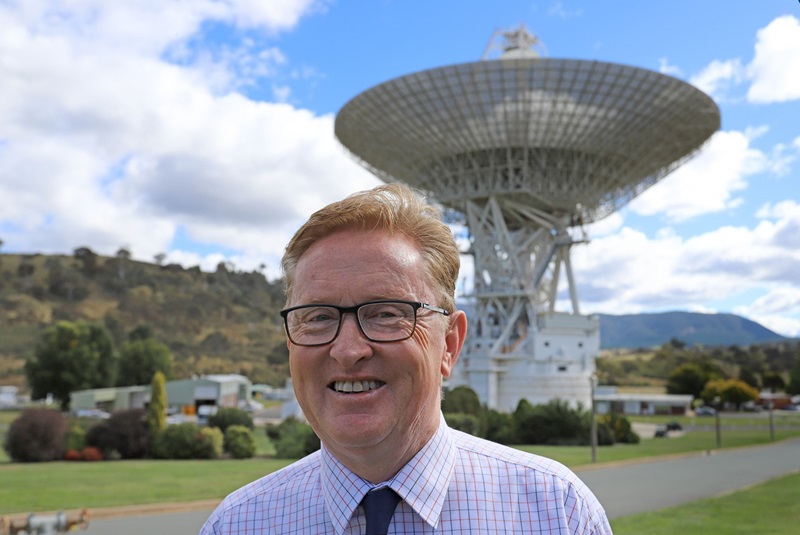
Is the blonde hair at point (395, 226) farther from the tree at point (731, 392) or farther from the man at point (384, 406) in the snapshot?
the tree at point (731, 392)

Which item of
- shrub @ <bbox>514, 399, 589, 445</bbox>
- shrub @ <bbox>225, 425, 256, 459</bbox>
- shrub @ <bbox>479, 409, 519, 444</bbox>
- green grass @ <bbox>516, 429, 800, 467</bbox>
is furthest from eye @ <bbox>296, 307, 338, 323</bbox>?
shrub @ <bbox>514, 399, 589, 445</bbox>

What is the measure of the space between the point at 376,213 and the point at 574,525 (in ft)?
3.30

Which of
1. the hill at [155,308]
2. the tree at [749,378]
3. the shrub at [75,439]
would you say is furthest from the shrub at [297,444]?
the tree at [749,378]

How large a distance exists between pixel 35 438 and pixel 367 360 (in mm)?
26364

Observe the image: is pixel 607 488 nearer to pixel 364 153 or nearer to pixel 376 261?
pixel 376 261

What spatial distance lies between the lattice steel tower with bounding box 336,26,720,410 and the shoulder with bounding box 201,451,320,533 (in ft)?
109

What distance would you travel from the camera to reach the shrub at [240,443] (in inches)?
1002

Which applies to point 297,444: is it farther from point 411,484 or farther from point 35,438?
point 411,484

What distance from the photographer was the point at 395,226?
6.57 feet

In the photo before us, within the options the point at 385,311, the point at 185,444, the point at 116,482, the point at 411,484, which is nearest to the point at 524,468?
the point at 411,484

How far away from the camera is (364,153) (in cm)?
4131

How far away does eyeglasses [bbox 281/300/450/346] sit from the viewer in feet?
6.35

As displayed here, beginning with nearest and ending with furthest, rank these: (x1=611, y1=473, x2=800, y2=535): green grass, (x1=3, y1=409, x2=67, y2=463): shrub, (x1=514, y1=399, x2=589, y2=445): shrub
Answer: (x1=611, y1=473, x2=800, y2=535): green grass
(x1=3, y1=409, x2=67, y2=463): shrub
(x1=514, y1=399, x2=589, y2=445): shrub

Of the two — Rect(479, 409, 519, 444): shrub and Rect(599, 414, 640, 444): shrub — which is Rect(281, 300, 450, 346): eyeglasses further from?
Rect(599, 414, 640, 444): shrub
